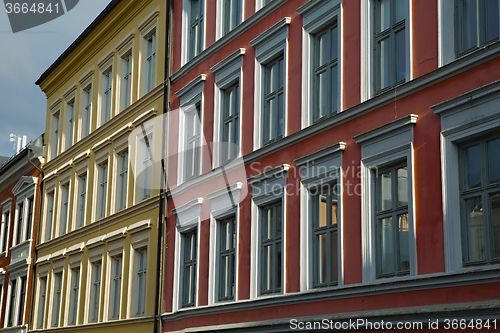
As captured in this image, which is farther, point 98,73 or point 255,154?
point 98,73

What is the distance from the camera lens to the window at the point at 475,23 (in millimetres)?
13922

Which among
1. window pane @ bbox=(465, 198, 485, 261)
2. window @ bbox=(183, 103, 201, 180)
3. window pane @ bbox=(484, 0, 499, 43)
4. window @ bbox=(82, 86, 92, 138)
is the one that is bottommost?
window pane @ bbox=(465, 198, 485, 261)

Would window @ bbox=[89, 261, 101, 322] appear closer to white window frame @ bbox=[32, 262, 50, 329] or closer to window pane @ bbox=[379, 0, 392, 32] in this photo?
white window frame @ bbox=[32, 262, 50, 329]

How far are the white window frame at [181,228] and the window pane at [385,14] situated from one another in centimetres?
761

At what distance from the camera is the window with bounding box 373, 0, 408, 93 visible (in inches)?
621

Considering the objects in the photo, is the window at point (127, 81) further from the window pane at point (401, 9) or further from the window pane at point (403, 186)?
the window pane at point (403, 186)

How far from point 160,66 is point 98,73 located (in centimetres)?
616

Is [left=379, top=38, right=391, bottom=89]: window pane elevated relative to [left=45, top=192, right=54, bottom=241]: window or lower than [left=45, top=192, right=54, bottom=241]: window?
lower

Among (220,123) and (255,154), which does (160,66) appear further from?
(255,154)

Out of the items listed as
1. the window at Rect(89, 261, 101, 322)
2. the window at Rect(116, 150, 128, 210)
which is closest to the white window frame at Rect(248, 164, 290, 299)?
the window at Rect(116, 150, 128, 210)

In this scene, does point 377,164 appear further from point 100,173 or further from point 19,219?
point 19,219

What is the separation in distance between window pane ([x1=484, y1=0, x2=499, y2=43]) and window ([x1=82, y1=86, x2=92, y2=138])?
20.3 metres

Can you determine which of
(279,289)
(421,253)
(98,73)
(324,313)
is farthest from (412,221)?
(98,73)

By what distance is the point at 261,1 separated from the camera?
2094 cm
